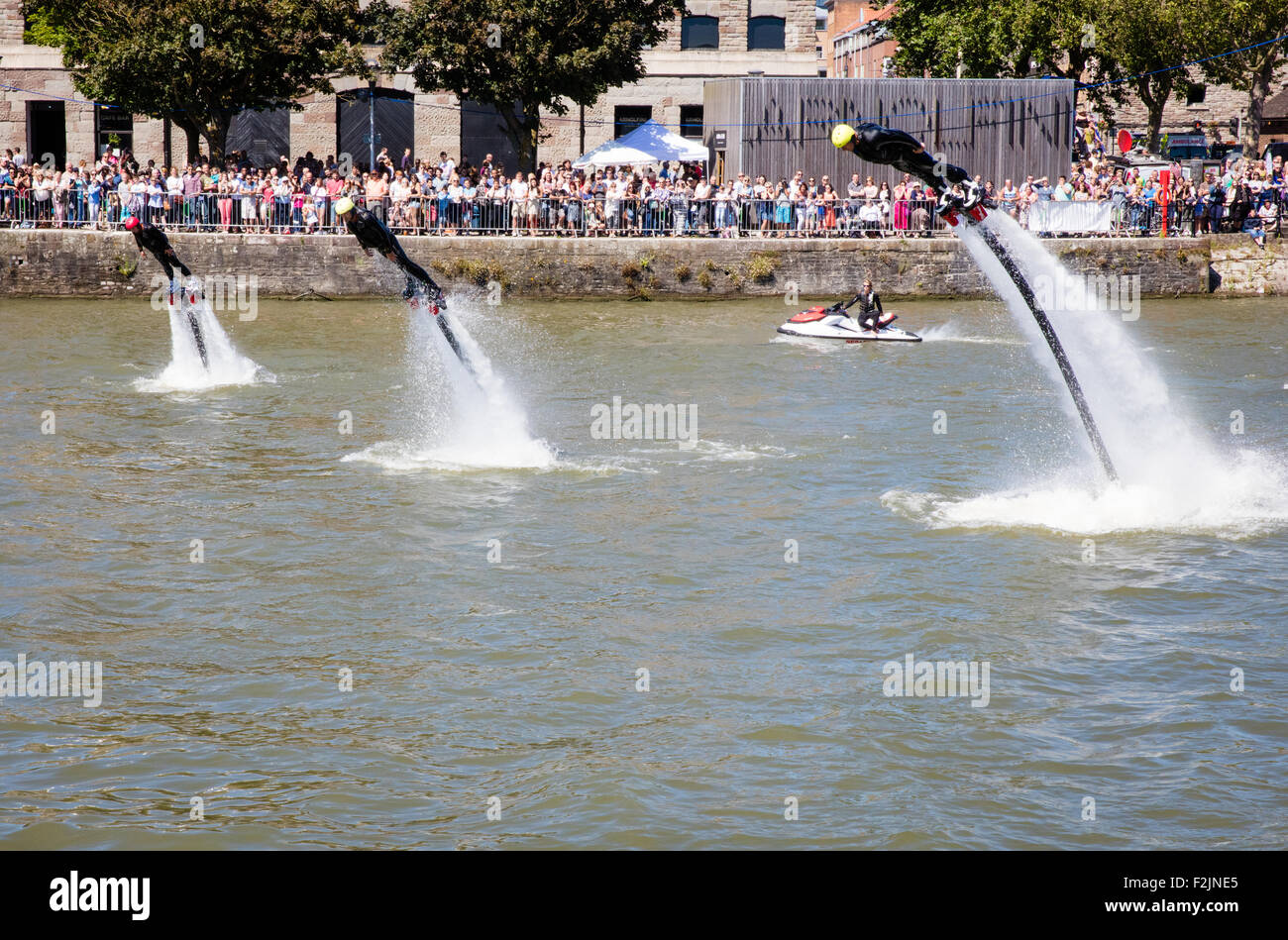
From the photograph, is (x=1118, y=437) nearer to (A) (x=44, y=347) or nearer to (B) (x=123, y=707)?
(B) (x=123, y=707)

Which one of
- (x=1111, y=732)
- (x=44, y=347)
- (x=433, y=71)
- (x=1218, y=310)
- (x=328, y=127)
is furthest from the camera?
(x=328, y=127)

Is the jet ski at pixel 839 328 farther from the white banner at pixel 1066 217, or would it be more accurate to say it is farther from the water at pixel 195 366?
the water at pixel 195 366

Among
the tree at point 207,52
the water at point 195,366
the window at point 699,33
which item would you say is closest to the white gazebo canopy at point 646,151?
the tree at point 207,52

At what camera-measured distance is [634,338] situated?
3344cm

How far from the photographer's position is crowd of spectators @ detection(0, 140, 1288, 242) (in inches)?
1544

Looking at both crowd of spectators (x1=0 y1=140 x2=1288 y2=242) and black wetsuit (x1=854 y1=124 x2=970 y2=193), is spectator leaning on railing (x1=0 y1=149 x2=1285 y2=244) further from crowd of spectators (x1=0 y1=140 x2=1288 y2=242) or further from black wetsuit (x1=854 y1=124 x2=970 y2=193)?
black wetsuit (x1=854 y1=124 x2=970 y2=193)

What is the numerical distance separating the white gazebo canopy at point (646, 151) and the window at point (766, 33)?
53.8ft

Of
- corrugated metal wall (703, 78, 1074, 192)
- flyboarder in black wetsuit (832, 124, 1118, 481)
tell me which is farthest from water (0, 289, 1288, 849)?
corrugated metal wall (703, 78, 1074, 192)

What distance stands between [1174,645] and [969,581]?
233 centimetres

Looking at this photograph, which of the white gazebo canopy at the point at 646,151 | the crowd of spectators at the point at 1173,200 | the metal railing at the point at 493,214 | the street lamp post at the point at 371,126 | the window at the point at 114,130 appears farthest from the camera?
the window at the point at 114,130

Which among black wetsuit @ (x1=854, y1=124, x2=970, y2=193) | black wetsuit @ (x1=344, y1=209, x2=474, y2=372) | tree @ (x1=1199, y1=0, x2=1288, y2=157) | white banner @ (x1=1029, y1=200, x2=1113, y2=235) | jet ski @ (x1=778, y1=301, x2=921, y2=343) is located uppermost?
tree @ (x1=1199, y1=0, x2=1288, y2=157)

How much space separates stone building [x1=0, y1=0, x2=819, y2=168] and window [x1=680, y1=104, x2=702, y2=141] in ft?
0.15

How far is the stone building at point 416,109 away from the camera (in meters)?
56.5

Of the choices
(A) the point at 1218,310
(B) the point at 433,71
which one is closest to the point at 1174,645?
(A) the point at 1218,310
